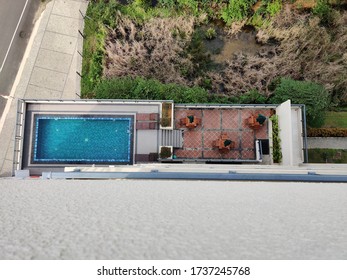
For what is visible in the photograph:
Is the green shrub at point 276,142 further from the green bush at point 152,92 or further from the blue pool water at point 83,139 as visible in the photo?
the blue pool water at point 83,139

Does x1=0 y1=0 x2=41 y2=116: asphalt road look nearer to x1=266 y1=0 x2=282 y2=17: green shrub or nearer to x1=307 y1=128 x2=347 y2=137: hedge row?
x1=266 y1=0 x2=282 y2=17: green shrub

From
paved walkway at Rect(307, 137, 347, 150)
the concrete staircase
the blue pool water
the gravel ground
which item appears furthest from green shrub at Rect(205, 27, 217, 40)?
the gravel ground

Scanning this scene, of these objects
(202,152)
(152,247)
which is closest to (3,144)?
(202,152)

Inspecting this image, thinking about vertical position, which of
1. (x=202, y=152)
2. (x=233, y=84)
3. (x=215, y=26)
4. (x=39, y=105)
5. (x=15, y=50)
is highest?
(x=215, y=26)

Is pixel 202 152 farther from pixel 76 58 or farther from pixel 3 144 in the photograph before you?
pixel 3 144

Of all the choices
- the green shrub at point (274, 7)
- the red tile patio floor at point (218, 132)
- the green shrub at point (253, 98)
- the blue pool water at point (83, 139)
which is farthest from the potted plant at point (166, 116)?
the green shrub at point (274, 7)
